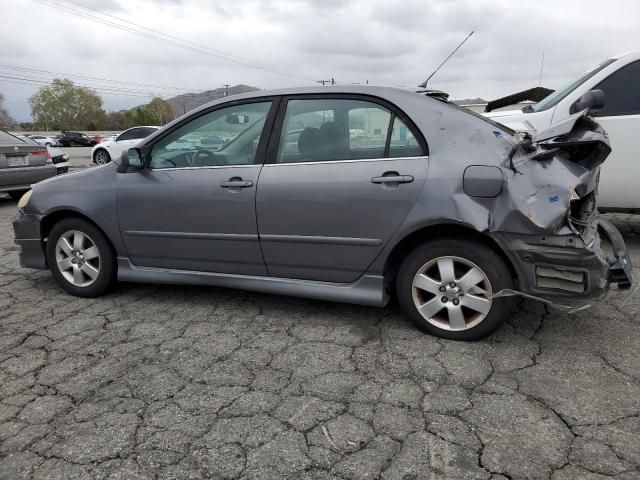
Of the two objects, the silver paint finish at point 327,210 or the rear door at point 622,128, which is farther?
the rear door at point 622,128

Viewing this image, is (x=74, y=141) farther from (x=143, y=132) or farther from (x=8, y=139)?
(x=8, y=139)

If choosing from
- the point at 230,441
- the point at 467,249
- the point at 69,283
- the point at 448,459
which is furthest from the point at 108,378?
the point at 467,249

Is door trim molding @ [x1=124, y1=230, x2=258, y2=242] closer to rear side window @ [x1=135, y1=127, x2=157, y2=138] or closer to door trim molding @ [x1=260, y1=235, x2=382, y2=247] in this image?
door trim molding @ [x1=260, y1=235, x2=382, y2=247]

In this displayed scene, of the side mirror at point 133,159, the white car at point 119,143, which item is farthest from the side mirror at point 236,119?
the white car at point 119,143

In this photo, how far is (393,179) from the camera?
2873 mm

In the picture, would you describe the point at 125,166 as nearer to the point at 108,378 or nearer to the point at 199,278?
the point at 199,278

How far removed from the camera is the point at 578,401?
7.69 feet

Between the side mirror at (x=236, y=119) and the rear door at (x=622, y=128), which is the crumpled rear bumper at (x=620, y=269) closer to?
the rear door at (x=622, y=128)

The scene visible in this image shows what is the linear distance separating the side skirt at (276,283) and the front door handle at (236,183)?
2.09 feet

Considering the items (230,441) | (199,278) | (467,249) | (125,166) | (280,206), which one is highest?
(125,166)

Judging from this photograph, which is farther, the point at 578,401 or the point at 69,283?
the point at 69,283

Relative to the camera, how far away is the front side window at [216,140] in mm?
3310

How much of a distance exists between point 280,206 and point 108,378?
1.42 meters

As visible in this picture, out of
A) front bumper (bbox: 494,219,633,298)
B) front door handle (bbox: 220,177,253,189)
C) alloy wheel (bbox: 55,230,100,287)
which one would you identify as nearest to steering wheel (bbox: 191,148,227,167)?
front door handle (bbox: 220,177,253,189)
